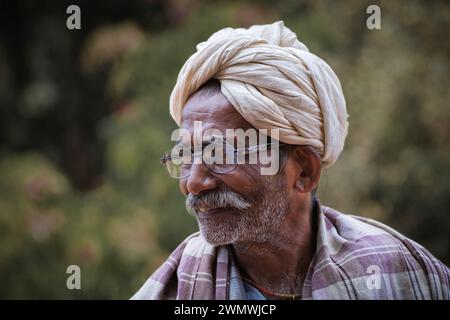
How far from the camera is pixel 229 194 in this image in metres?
2.46

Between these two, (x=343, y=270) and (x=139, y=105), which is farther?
(x=139, y=105)

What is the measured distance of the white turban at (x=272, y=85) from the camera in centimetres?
249

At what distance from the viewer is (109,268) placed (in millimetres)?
7113

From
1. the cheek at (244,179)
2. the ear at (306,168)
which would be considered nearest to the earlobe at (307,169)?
the ear at (306,168)

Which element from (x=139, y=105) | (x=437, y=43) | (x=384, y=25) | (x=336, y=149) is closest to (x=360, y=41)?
(x=384, y=25)

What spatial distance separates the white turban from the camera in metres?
2.49

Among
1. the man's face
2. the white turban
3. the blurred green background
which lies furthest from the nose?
the blurred green background

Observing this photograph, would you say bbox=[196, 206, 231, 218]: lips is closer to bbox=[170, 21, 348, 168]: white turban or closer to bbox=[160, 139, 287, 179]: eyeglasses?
bbox=[160, 139, 287, 179]: eyeglasses

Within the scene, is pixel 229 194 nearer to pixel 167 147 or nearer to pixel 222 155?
pixel 222 155

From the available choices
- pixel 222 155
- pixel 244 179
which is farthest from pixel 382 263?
pixel 222 155

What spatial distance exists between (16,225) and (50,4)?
3.06 m

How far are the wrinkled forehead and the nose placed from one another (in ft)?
0.37
